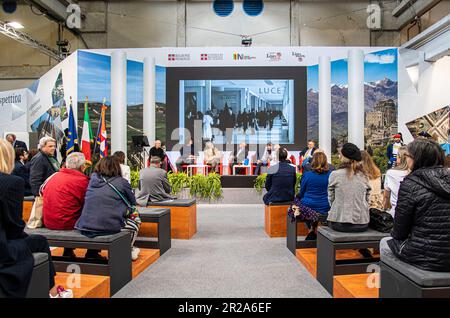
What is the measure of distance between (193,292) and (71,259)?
1.22m

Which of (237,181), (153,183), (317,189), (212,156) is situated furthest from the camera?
(212,156)

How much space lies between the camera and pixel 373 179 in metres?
3.95

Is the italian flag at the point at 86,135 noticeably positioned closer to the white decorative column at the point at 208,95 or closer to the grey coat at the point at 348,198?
the white decorative column at the point at 208,95

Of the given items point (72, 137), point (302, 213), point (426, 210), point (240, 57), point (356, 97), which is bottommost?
point (302, 213)

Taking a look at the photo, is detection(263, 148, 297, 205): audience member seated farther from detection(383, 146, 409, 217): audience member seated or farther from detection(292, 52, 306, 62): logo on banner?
detection(292, 52, 306, 62): logo on banner

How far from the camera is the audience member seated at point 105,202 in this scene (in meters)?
3.27

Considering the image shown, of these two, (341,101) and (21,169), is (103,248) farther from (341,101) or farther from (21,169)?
(341,101)

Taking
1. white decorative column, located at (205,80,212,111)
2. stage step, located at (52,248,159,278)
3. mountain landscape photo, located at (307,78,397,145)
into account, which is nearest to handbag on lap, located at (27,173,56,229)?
stage step, located at (52,248,159,278)

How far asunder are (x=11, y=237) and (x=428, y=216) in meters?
2.26

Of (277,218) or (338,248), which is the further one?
(277,218)

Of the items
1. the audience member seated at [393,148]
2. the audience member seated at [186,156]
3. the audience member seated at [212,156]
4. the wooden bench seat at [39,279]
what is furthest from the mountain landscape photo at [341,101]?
the wooden bench seat at [39,279]

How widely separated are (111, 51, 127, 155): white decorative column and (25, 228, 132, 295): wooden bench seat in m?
7.53

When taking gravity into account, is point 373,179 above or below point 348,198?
above

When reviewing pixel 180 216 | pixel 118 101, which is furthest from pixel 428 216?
pixel 118 101
